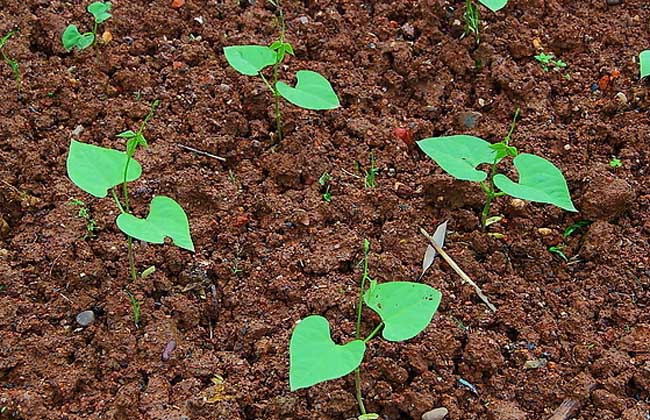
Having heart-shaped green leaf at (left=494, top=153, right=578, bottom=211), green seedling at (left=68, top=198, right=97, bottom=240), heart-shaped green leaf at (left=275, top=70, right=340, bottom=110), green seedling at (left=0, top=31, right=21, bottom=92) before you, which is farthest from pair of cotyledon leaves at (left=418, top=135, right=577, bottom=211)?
green seedling at (left=0, top=31, right=21, bottom=92)

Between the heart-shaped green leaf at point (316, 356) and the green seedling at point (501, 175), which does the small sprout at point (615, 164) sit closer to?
the green seedling at point (501, 175)

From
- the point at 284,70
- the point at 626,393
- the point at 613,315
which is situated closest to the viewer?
the point at 626,393

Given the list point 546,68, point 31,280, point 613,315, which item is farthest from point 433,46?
point 31,280

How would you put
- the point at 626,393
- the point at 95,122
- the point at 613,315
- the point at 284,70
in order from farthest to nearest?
1. the point at 284,70
2. the point at 95,122
3. the point at 613,315
4. the point at 626,393

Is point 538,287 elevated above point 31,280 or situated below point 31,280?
above

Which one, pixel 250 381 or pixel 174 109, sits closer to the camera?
pixel 250 381

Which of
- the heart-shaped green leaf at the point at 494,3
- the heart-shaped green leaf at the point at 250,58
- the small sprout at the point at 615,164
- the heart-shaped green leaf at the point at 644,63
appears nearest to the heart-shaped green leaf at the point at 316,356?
the heart-shaped green leaf at the point at 250,58

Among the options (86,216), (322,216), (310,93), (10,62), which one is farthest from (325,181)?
(10,62)

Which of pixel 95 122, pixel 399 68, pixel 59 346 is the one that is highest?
pixel 399 68

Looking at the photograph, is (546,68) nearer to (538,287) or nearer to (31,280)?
(538,287)
